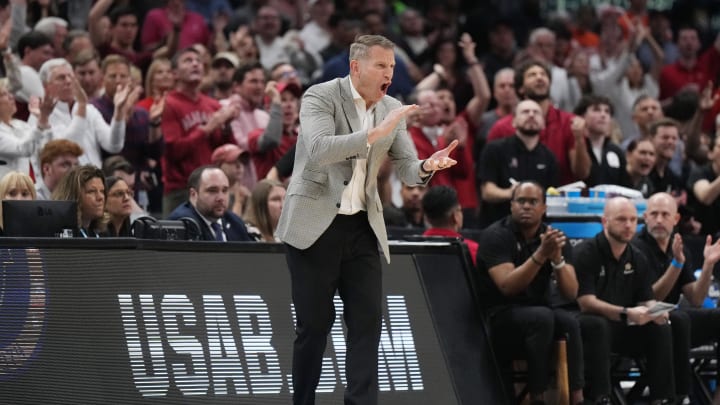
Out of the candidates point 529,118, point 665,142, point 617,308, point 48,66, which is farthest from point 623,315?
point 48,66

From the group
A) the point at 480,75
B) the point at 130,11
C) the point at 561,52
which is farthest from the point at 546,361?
the point at 561,52

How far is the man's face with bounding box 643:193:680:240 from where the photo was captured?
11133mm

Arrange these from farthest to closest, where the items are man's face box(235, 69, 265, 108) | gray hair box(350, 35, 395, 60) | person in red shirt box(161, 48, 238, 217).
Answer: man's face box(235, 69, 265, 108) < person in red shirt box(161, 48, 238, 217) < gray hair box(350, 35, 395, 60)

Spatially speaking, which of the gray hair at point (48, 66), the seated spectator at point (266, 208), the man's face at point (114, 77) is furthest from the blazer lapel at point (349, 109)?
the man's face at point (114, 77)

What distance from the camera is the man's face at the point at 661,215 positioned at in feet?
36.5

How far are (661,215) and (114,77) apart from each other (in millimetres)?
4861

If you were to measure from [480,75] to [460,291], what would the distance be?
5.13 m

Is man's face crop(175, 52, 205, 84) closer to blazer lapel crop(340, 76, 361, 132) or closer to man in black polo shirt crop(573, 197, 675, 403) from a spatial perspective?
man in black polo shirt crop(573, 197, 675, 403)

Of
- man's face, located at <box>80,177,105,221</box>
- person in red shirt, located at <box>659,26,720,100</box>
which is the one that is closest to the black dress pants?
man's face, located at <box>80,177,105,221</box>

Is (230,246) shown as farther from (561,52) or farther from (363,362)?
(561,52)

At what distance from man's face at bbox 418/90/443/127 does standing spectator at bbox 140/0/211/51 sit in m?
2.72

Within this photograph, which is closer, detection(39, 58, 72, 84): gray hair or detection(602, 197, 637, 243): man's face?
detection(602, 197, 637, 243): man's face

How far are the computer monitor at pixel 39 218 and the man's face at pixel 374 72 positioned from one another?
2329mm

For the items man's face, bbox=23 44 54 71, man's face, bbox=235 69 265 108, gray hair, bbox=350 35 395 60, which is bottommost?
man's face, bbox=235 69 265 108
